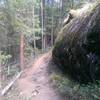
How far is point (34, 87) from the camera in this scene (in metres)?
11.1

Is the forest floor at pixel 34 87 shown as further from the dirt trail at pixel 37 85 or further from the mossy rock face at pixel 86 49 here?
the mossy rock face at pixel 86 49

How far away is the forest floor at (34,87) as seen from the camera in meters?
9.34

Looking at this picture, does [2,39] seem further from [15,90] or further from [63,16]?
[63,16]

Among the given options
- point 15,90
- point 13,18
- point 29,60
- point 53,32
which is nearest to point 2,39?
point 13,18

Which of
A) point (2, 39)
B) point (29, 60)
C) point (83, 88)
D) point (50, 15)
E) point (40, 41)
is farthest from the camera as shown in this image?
point (50, 15)

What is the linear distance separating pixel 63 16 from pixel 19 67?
12.6m

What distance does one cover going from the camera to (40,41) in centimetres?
2470

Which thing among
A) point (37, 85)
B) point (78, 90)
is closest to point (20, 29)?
point (37, 85)

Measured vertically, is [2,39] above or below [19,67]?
above

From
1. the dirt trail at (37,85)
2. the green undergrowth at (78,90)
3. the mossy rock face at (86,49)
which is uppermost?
the mossy rock face at (86,49)

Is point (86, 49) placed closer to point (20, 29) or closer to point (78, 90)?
point (78, 90)

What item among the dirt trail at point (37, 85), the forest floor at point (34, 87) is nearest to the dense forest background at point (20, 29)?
the forest floor at point (34, 87)

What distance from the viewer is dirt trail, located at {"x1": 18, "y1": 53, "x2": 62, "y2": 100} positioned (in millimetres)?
9477

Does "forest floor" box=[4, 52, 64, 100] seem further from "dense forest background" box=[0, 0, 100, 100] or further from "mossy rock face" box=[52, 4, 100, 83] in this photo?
"mossy rock face" box=[52, 4, 100, 83]
